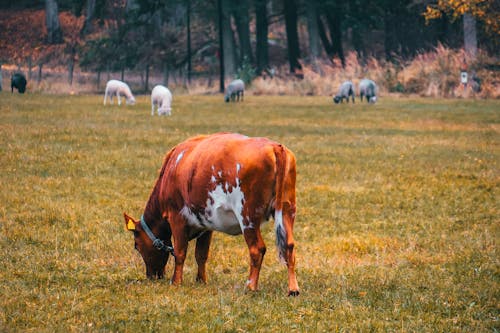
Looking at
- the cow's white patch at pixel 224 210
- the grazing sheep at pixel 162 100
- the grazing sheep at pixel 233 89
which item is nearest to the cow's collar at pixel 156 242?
the cow's white patch at pixel 224 210

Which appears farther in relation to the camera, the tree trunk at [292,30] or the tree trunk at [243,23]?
the tree trunk at [243,23]

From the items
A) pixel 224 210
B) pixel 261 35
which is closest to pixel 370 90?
pixel 261 35

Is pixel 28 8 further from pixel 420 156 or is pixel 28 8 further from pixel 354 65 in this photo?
pixel 420 156

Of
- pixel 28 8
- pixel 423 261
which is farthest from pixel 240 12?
pixel 423 261

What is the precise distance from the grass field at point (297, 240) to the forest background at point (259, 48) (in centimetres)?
2142

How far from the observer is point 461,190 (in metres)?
13.9

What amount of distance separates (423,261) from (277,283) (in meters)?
2.06

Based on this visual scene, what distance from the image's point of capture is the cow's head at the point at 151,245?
7891mm

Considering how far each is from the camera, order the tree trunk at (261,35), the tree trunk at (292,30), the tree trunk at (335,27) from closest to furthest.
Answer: the tree trunk at (292,30)
the tree trunk at (335,27)
the tree trunk at (261,35)

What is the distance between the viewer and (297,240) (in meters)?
10.3

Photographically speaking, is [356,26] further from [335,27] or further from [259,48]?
[259,48]

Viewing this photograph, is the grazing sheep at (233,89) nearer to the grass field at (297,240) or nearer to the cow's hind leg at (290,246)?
the grass field at (297,240)

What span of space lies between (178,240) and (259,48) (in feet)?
192

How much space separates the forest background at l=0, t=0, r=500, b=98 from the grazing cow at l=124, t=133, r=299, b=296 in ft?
112
